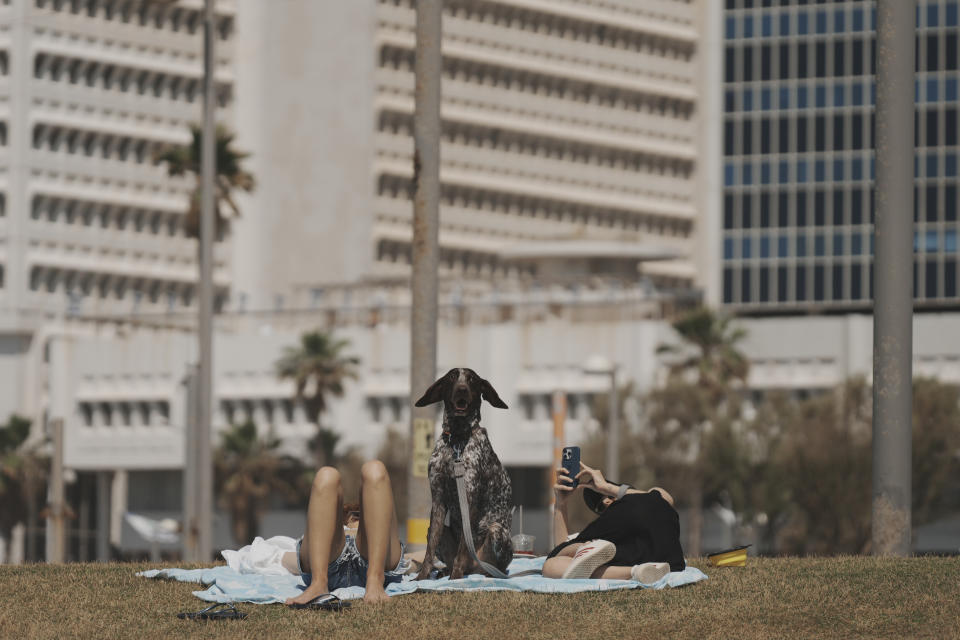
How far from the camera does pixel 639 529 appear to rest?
15.5 metres

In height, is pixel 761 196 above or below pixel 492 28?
below

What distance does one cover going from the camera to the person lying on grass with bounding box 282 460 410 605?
1441 cm

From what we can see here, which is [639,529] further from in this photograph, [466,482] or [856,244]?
[856,244]

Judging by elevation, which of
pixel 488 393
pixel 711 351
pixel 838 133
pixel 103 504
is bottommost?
pixel 103 504

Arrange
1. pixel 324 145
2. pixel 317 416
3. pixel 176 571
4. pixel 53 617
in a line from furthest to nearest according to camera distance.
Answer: pixel 324 145 → pixel 317 416 → pixel 176 571 → pixel 53 617

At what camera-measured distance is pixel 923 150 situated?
360 ft

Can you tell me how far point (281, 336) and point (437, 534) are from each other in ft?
293

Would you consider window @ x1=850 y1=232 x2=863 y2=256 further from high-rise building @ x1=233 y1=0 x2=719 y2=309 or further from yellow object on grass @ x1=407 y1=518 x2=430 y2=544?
yellow object on grass @ x1=407 y1=518 x2=430 y2=544

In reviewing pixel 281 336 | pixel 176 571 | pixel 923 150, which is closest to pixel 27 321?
pixel 281 336

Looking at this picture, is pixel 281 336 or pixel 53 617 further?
pixel 281 336

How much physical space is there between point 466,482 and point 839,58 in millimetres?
100774

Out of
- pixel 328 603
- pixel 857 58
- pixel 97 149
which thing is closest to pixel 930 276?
pixel 857 58

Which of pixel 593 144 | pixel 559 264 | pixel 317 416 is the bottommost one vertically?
pixel 317 416

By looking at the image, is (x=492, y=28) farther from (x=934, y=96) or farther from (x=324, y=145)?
(x=934, y=96)
